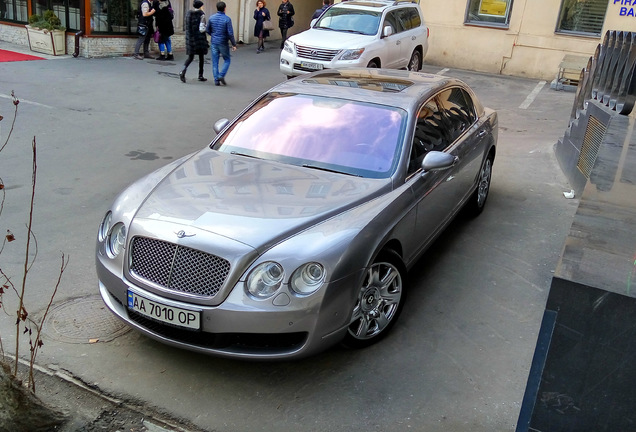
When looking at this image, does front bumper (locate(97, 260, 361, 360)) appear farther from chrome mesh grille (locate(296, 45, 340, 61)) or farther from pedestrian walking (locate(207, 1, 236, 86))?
pedestrian walking (locate(207, 1, 236, 86))

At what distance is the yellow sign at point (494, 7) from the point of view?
1808 cm

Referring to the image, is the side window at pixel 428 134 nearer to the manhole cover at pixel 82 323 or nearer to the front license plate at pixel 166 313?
the front license plate at pixel 166 313

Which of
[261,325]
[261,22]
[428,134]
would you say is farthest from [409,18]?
[261,325]

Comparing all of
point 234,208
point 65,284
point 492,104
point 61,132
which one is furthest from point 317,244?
point 492,104

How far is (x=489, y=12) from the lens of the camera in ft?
59.8

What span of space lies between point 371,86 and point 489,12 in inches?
561

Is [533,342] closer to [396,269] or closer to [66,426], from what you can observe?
[396,269]

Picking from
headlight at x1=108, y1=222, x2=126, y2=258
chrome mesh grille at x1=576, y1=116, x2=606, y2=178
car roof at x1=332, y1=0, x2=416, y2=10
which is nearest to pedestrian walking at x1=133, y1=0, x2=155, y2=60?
car roof at x1=332, y1=0, x2=416, y2=10

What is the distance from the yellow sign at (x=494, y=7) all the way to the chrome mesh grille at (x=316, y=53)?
24.6ft

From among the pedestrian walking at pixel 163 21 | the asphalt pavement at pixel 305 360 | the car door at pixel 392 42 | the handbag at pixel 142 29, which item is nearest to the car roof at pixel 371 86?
the asphalt pavement at pixel 305 360

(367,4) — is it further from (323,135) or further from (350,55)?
(323,135)

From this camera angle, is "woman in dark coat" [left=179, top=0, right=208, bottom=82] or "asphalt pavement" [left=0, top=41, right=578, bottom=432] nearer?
"asphalt pavement" [left=0, top=41, right=578, bottom=432]

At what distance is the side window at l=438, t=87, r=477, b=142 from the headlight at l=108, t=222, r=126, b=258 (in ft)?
10.5

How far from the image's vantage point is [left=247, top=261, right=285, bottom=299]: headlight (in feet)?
12.0
